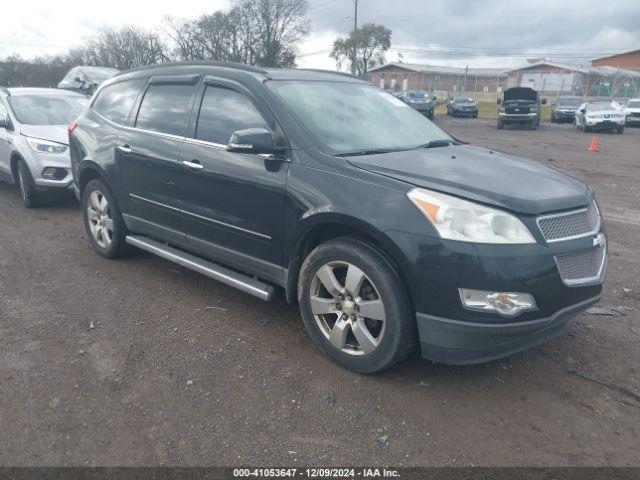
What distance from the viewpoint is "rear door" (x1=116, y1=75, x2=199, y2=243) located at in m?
4.33

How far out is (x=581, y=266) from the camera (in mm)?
3018

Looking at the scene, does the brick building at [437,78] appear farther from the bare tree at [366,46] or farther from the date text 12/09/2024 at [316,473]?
the date text 12/09/2024 at [316,473]

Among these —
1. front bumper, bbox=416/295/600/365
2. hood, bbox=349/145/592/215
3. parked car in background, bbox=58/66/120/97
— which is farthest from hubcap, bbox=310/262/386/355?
parked car in background, bbox=58/66/120/97

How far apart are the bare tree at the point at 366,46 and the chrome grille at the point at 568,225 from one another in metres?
66.7

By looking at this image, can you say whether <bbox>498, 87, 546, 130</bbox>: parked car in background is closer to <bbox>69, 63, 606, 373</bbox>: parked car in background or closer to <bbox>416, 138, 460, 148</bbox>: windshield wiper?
<bbox>69, 63, 606, 373</bbox>: parked car in background

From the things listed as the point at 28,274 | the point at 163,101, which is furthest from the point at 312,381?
the point at 28,274

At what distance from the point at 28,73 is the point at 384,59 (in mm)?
45465

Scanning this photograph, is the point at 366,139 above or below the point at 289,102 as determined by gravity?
below

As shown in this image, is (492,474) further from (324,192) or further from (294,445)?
(324,192)

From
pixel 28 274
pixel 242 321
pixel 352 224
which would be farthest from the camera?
pixel 28 274

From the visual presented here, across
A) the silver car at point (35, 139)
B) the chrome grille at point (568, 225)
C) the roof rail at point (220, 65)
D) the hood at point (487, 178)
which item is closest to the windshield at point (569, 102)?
the silver car at point (35, 139)

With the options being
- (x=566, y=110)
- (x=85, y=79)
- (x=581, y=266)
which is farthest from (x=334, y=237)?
(x=566, y=110)

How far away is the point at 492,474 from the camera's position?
2.49 m

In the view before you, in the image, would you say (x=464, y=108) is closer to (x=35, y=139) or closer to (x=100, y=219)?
(x=35, y=139)
